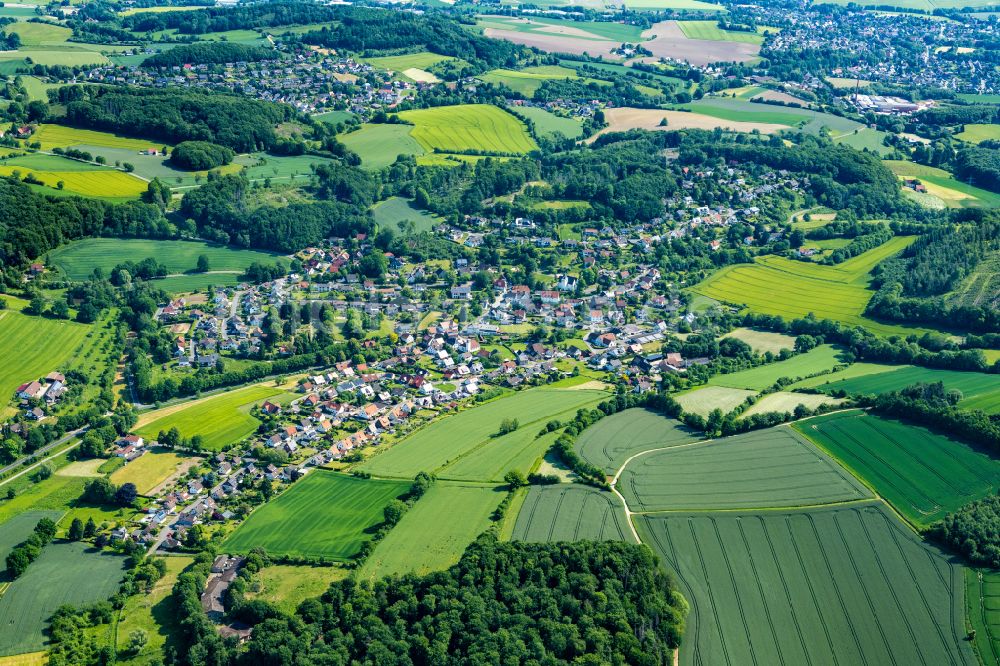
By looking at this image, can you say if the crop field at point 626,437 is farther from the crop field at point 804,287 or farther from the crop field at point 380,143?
the crop field at point 380,143

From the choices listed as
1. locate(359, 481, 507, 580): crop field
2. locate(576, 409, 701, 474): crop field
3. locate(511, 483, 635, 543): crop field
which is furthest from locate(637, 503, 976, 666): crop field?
locate(359, 481, 507, 580): crop field

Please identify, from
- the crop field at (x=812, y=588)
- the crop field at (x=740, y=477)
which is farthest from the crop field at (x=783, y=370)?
the crop field at (x=812, y=588)

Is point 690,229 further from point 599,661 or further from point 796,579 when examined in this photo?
point 599,661

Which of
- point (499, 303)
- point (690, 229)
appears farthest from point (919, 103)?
point (499, 303)

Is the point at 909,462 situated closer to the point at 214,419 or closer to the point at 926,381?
the point at 926,381

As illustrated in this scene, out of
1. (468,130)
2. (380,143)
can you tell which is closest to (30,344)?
(380,143)

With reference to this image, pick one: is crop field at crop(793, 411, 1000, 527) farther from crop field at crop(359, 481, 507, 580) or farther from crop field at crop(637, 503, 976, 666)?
crop field at crop(359, 481, 507, 580)
